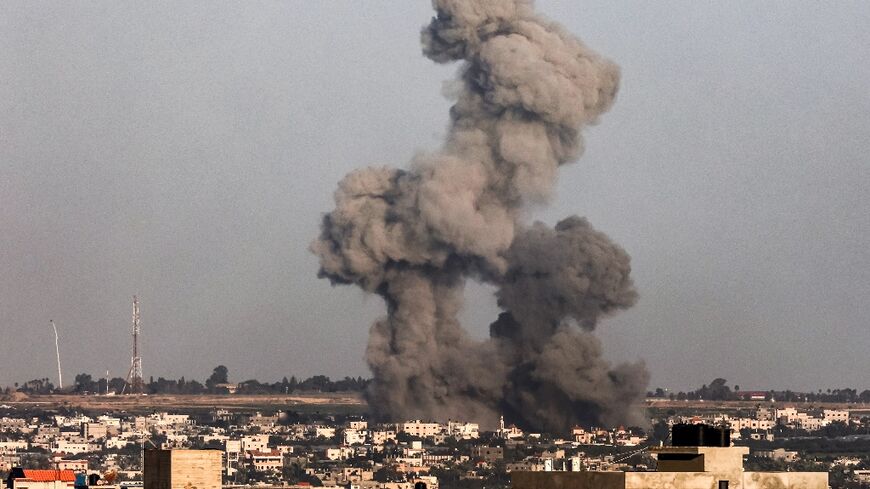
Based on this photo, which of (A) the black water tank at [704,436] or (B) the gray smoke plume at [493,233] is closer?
(A) the black water tank at [704,436]

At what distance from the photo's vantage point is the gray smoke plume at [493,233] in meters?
131

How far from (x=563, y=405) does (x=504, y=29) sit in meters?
20.2

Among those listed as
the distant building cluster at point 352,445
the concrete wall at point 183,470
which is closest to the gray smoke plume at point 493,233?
the distant building cluster at point 352,445

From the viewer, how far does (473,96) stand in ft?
441

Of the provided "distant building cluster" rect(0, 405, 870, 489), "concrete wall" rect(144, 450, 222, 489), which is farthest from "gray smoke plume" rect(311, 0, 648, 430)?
"concrete wall" rect(144, 450, 222, 489)

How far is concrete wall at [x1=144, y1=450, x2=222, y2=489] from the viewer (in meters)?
41.8

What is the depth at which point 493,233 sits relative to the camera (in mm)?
134125

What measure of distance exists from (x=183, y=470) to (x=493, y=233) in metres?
92.6

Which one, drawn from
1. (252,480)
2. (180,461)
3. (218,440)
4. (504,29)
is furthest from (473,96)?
(180,461)

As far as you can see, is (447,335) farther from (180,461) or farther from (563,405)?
(180,461)

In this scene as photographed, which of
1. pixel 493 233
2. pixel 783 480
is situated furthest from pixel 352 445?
pixel 783 480

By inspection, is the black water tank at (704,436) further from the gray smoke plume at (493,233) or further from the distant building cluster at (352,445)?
the gray smoke plume at (493,233)

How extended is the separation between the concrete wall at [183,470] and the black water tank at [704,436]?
9977 mm

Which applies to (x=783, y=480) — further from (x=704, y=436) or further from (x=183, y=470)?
(x=183, y=470)
